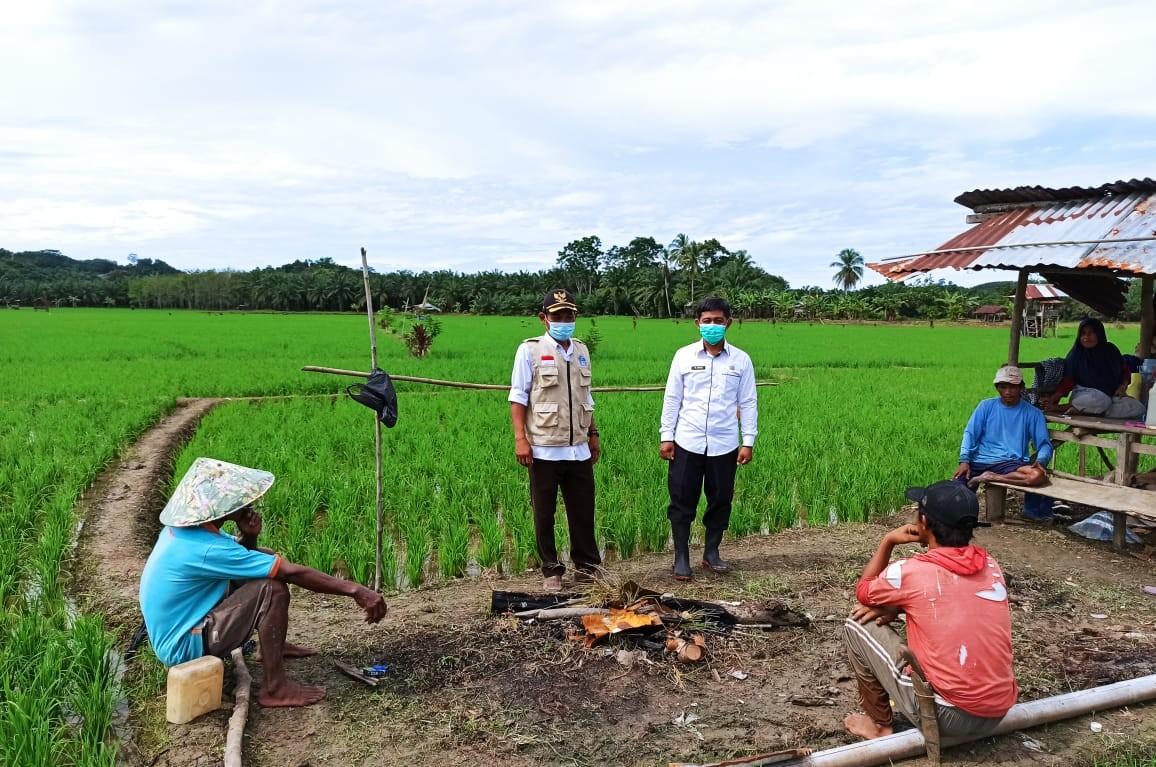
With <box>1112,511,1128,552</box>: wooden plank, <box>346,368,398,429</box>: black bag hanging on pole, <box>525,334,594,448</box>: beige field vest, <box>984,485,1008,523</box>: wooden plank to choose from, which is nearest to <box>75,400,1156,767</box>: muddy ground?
<box>1112,511,1128,552</box>: wooden plank

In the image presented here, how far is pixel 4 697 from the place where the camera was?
9.45 feet

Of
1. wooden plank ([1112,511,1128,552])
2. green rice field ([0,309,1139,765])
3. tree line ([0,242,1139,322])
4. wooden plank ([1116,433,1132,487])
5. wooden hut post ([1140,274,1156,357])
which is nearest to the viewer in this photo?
green rice field ([0,309,1139,765])

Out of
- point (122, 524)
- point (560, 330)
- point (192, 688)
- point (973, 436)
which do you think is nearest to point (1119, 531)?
point (973, 436)

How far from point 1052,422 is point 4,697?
21.1 ft

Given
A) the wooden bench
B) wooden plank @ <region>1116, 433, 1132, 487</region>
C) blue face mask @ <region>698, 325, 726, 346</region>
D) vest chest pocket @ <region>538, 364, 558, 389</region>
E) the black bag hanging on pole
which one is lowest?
the wooden bench

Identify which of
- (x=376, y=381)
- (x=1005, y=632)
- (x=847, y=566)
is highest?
(x=376, y=381)

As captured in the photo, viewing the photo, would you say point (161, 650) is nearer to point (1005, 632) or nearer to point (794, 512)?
point (1005, 632)

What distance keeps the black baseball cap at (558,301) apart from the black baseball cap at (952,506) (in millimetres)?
2099

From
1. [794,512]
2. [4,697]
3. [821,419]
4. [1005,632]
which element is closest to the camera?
[1005,632]

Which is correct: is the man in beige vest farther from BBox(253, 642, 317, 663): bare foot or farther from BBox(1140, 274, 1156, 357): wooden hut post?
BBox(1140, 274, 1156, 357): wooden hut post

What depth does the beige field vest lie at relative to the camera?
402 cm

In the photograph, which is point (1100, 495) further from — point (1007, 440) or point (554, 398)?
point (554, 398)

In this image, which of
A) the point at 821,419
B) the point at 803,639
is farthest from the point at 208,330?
the point at 803,639

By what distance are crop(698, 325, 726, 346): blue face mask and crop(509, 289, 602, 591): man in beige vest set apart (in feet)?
2.17
